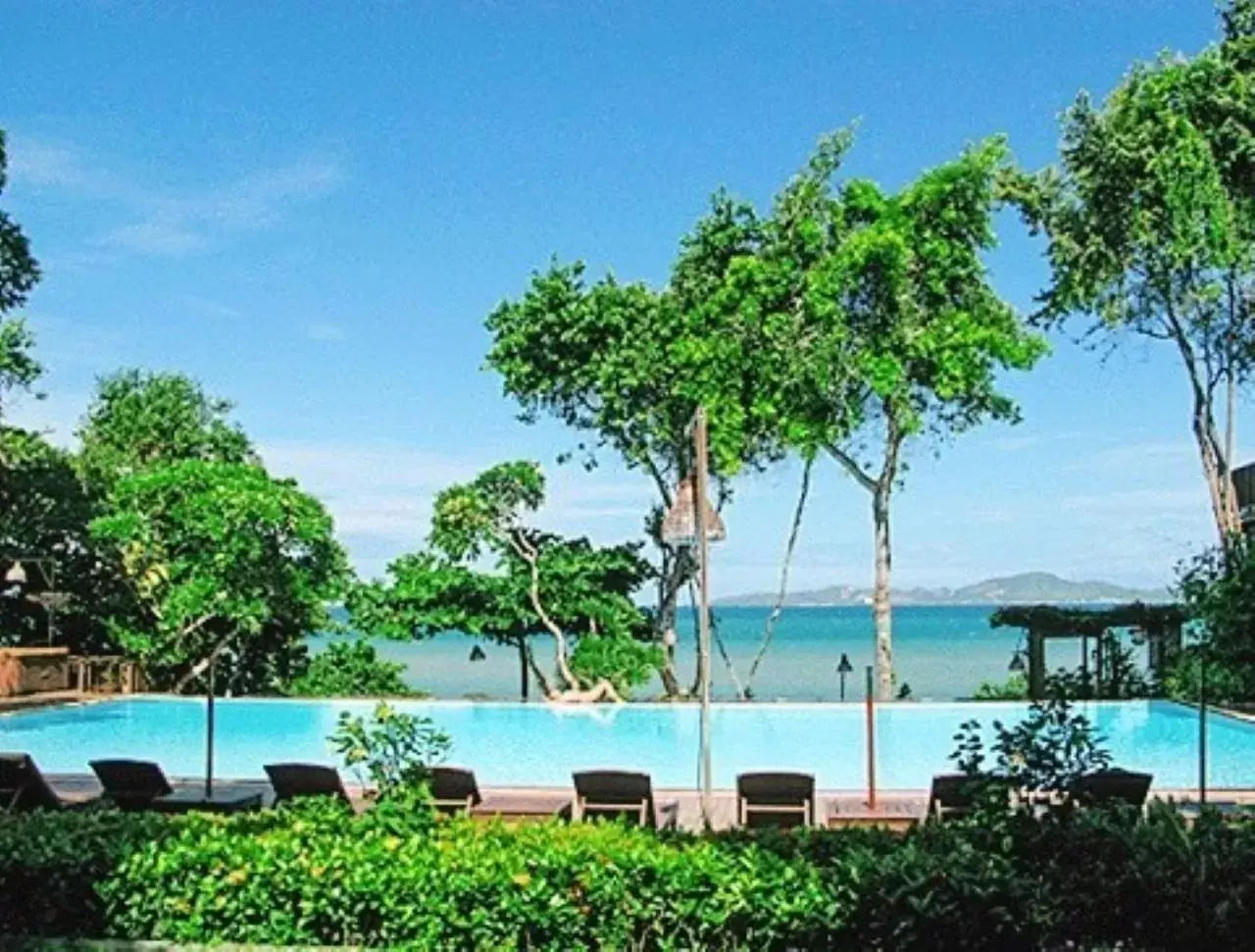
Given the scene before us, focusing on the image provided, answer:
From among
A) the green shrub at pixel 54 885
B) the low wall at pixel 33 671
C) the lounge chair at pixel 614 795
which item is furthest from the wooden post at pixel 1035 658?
the green shrub at pixel 54 885

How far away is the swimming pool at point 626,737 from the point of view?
17.7m

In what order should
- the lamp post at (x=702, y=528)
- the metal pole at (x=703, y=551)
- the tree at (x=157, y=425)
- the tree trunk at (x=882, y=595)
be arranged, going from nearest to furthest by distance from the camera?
the metal pole at (x=703, y=551) → the lamp post at (x=702, y=528) → the tree trunk at (x=882, y=595) → the tree at (x=157, y=425)

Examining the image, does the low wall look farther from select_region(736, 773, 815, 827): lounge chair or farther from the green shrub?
the green shrub

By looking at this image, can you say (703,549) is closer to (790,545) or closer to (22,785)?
(22,785)

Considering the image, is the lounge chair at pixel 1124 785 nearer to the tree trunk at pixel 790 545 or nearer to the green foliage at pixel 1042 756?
the green foliage at pixel 1042 756

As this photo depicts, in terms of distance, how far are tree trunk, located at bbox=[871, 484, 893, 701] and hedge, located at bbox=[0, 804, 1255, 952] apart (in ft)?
58.2

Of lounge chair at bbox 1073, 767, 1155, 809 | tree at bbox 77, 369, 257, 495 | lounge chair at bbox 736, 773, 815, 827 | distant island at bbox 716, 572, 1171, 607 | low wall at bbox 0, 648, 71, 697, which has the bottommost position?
lounge chair at bbox 736, 773, 815, 827

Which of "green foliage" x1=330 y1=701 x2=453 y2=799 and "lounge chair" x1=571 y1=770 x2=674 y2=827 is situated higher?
"green foliage" x1=330 y1=701 x2=453 y2=799

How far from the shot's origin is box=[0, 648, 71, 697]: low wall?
2127cm

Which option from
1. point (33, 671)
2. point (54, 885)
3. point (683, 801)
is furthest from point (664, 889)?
point (33, 671)

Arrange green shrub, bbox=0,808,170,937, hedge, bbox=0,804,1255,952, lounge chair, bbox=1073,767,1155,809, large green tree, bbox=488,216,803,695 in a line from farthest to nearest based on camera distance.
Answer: large green tree, bbox=488,216,803,695 < lounge chair, bbox=1073,767,1155,809 < green shrub, bbox=0,808,170,937 < hedge, bbox=0,804,1255,952

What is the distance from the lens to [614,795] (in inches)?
446

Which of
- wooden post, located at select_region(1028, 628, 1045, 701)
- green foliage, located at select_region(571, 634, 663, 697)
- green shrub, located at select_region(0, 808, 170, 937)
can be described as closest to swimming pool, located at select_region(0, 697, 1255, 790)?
wooden post, located at select_region(1028, 628, 1045, 701)

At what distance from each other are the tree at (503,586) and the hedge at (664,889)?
17.3 metres
